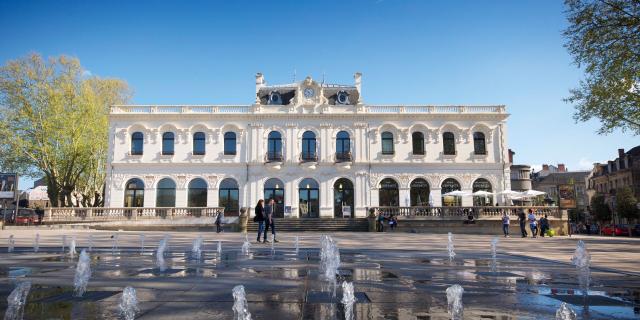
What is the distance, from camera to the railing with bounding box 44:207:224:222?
3186 centimetres

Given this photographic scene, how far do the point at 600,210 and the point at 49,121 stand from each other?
235 ft

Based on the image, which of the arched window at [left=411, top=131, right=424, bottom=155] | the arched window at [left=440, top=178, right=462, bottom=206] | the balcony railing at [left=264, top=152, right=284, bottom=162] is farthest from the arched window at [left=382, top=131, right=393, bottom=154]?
the balcony railing at [left=264, top=152, right=284, bottom=162]

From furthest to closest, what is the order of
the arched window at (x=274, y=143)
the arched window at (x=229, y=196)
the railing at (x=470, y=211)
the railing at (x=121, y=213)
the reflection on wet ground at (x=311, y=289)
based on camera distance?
Result: the arched window at (x=274, y=143)
the arched window at (x=229, y=196)
the railing at (x=121, y=213)
the railing at (x=470, y=211)
the reflection on wet ground at (x=311, y=289)

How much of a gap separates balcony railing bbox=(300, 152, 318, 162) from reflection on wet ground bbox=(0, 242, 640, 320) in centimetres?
2675

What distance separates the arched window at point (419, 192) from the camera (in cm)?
3684

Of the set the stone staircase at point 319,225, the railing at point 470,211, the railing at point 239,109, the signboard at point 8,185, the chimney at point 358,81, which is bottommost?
the stone staircase at point 319,225

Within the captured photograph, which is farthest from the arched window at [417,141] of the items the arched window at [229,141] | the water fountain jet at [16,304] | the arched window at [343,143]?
the water fountain jet at [16,304]

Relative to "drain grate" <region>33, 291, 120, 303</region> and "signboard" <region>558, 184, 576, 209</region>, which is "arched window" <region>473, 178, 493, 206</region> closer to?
"signboard" <region>558, 184, 576, 209</region>

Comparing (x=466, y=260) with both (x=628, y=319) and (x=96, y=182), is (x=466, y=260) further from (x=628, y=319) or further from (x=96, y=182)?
(x=96, y=182)

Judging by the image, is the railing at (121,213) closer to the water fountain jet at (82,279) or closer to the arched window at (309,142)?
the arched window at (309,142)

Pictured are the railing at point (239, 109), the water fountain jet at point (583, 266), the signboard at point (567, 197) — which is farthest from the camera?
the railing at point (239, 109)

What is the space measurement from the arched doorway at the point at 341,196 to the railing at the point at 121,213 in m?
10.1

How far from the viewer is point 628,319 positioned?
4.62m

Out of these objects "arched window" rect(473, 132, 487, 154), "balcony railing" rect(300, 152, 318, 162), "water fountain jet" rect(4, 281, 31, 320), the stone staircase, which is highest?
"arched window" rect(473, 132, 487, 154)
